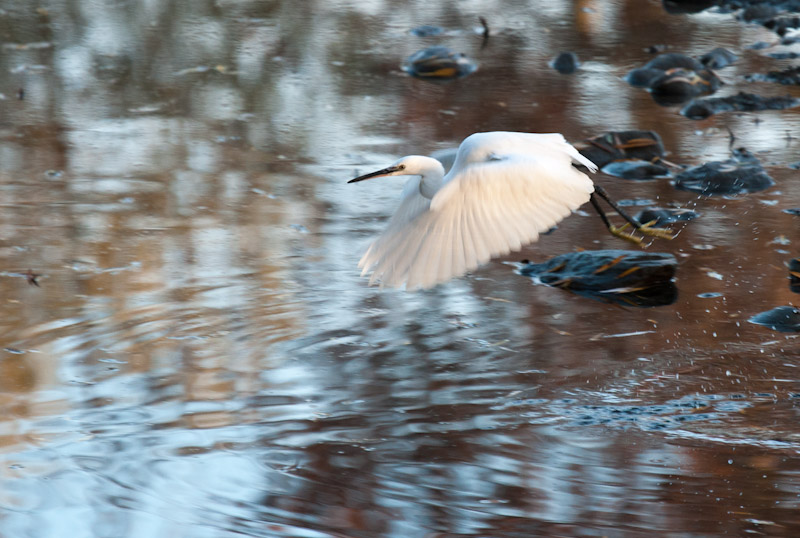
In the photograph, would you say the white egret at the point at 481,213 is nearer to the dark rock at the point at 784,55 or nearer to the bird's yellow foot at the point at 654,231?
the bird's yellow foot at the point at 654,231

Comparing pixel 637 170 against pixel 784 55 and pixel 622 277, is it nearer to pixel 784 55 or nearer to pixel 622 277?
pixel 622 277

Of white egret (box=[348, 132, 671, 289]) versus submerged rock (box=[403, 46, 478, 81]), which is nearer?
white egret (box=[348, 132, 671, 289])

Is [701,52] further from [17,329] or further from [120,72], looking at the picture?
[17,329]

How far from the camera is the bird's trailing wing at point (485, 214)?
3.29m

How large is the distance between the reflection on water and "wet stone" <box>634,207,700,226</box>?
0.07 meters

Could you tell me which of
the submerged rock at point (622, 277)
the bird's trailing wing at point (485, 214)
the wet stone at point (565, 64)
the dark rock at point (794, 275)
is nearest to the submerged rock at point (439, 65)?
the wet stone at point (565, 64)

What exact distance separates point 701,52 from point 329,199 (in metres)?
3.97

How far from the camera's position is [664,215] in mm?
5145

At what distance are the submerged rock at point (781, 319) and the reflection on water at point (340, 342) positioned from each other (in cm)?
5

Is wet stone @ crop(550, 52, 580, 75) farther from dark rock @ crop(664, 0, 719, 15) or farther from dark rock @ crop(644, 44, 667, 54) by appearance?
dark rock @ crop(664, 0, 719, 15)

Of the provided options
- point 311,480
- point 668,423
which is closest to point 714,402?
point 668,423

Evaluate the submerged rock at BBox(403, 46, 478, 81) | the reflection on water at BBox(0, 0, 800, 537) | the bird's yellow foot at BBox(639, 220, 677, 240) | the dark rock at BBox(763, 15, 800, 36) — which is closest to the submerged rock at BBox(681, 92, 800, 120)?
the reflection on water at BBox(0, 0, 800, 537)

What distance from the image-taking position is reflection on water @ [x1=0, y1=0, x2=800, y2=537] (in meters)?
3.05

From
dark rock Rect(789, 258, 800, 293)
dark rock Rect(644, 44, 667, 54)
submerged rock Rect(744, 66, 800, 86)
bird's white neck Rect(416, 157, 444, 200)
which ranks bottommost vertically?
dark rock Rect(789, 258, 800, 293)
